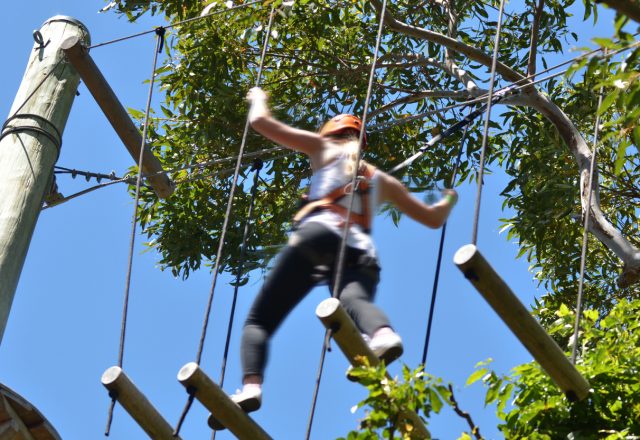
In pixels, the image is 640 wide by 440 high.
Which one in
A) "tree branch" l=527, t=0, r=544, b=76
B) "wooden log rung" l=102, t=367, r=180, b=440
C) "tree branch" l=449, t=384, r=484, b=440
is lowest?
"tree branch" l=449, t=384, r=484, b=440

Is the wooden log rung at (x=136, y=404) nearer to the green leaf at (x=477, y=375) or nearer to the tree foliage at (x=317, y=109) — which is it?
the green leaf at (x=477, y=375)

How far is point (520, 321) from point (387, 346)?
449 millimetres

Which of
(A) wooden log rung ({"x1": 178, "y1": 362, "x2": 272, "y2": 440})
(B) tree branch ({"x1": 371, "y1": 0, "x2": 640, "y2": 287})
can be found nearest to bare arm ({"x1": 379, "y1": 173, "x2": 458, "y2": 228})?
(A) wooden log rung ({"x1": 178, "y1": 362, "x2": 272, "y2": 440})

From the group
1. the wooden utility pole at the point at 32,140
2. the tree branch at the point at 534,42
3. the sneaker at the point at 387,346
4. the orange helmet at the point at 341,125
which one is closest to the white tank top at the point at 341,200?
the orange helmet at the point at 341,125

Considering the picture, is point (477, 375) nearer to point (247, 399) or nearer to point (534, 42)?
point (247, 399)

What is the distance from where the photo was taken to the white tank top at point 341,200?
4.45 metres

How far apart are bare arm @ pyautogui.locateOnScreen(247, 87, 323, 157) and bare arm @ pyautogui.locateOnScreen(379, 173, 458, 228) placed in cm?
28

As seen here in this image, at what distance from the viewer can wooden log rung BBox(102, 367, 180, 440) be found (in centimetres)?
409

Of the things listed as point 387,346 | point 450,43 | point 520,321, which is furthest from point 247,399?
point 450,43

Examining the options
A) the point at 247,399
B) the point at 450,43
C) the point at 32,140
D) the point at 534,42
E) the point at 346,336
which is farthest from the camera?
the point at 534,42

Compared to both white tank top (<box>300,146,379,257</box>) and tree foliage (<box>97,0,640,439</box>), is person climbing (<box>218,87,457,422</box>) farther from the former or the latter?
tree foliage (<box>97,0,640,439</box>)

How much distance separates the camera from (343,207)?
4.52m

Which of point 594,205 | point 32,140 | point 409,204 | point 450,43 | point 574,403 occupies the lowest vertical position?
point 574,403

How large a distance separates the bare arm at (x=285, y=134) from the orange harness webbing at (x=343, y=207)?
205 mm
